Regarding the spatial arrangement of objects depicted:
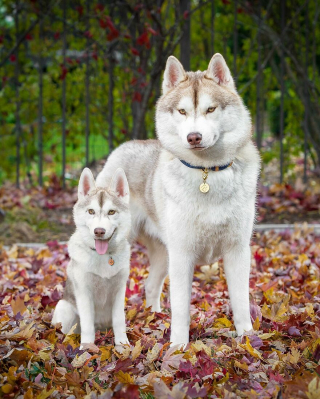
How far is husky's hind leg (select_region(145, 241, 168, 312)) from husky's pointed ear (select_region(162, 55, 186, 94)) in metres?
1.26

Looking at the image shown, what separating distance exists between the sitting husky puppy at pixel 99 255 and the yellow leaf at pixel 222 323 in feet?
2.09

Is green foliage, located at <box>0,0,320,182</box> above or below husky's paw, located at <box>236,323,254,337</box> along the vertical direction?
above

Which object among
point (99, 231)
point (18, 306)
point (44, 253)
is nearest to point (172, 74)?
point (99, 231)

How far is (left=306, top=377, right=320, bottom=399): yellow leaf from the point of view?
2451 mm

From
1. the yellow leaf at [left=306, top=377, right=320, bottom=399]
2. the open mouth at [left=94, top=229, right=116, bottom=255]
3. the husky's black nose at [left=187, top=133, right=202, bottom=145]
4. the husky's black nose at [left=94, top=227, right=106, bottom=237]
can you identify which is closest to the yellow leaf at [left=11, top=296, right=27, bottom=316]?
the open mouth at [left=94, top=229, right=116, bottom=255]

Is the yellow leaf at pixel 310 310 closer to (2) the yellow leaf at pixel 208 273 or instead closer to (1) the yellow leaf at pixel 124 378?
(2) the yellow leaf at pixel 208 273

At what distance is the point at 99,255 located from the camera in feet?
11.3

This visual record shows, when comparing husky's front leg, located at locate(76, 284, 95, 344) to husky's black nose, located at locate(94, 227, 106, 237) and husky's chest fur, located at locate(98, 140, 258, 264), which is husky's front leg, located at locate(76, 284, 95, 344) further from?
husky's chest fur, located at locate(98, 140, 258, 264)

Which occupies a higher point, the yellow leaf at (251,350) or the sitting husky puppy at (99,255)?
A: the sitting husky puppy at (99,255)

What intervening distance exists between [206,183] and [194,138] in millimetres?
414

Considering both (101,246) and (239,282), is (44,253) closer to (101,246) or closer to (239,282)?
(101,246)

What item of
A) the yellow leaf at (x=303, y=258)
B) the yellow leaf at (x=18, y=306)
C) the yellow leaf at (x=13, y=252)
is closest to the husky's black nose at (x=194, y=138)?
the yellow leaf at (x=18, y=306)

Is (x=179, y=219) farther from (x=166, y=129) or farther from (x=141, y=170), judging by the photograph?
(x=141, y=170)

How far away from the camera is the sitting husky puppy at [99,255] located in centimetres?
338
